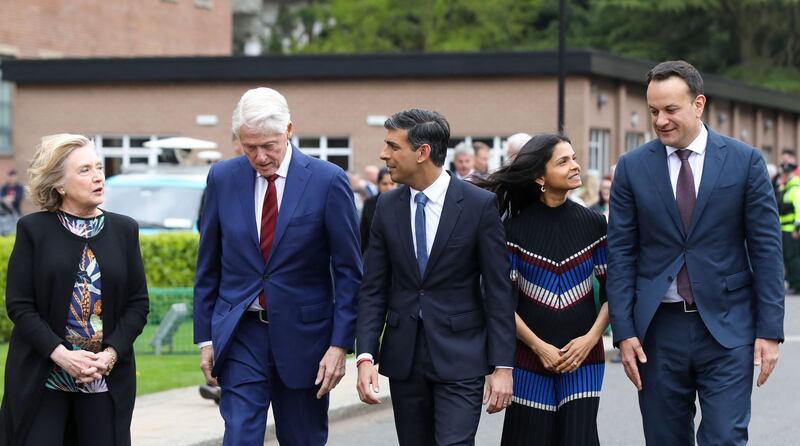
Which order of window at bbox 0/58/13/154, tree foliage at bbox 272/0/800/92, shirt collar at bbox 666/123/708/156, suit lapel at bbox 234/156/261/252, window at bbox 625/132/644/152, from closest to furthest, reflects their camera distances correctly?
shirt collar at bbox 666/123/708/156 → suit lapel at bbox 234/156/261/252 → window at bbox 625/132/644/152 → window at bbox 0/58/13/154 → tree foliage at bbox 272/0/800/92

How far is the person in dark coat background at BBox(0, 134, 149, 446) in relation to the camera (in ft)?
20.6

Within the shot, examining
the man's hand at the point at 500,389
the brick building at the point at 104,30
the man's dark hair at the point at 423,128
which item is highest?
the brick building at the point at 104,30

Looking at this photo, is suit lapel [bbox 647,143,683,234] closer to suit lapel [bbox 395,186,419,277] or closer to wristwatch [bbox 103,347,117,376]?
suit lapel [bbox 395,186,419,277]

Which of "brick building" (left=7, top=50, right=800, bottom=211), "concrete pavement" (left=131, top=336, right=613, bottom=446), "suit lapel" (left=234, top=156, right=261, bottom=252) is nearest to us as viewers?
"suit lapel" (left=234, top=156, right=261, bottom=252)

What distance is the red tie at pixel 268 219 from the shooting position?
652cm

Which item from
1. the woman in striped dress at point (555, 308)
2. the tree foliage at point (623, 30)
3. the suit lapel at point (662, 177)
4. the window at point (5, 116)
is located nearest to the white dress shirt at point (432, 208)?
the woman in striped dress at point (555, 308)

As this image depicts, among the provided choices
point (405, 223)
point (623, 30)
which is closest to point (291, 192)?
point (405, 223)

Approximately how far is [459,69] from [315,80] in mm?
3445

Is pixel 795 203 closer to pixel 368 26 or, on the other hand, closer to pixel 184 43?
pixel 184 43

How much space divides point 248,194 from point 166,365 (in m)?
7.61

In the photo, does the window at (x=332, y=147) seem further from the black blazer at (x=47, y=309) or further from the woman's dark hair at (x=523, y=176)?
the black blazer at (x=47, y=309)

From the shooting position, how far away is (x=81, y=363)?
6262mm

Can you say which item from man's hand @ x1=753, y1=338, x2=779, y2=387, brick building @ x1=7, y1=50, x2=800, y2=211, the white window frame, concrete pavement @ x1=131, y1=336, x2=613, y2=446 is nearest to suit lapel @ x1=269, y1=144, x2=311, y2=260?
man's hand @ x1=753, y1=338, x2=779, y2=387

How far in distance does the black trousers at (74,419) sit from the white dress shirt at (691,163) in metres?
2.39
